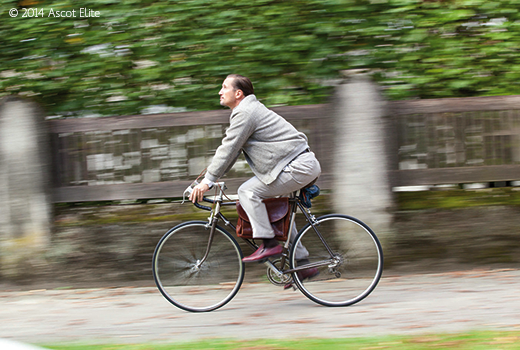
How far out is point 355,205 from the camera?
570 cm

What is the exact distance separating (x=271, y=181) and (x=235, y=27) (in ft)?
7.10

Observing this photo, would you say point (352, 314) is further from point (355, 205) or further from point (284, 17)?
point (284, 17)

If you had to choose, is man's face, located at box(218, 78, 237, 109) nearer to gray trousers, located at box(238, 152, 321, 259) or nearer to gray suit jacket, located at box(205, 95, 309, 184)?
gray suit jacket, located at box(205, 95, 309, 184)

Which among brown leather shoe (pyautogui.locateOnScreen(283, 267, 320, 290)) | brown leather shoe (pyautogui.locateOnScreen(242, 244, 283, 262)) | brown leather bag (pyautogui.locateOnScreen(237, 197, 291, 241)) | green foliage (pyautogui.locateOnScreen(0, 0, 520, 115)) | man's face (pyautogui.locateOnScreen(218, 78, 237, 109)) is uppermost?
green foliage (pyautogui.locateOnScreen(0, 0, 520, 115))

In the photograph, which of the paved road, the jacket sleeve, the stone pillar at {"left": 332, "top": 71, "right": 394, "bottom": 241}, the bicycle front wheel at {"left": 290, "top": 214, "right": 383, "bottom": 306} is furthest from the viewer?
the stone pillar at {"left": 332, "top": 71, "right": 394, "bottom": 241}

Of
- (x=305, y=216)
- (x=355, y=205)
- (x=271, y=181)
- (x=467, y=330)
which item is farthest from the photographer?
(x=355, y=205)

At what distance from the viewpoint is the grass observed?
11.7ft

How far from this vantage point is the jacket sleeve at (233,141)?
14.6 ft

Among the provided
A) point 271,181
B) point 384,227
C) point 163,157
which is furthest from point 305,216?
point 163,157

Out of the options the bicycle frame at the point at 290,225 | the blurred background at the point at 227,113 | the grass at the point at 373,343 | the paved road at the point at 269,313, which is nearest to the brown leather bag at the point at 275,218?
the bicycle frame at the point at 290,225

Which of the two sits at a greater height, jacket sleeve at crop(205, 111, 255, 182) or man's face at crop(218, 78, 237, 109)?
man's face at crop(218, 78, 237, 109)

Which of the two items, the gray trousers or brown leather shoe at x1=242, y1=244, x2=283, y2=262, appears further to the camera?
brown leather shoe at x1=242, y1=244, x2=283, y2=262

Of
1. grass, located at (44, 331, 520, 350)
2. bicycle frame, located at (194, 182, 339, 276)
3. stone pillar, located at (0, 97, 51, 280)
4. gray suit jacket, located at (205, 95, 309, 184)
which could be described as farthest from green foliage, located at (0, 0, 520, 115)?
grass, located at (44, 331, 520, 350)

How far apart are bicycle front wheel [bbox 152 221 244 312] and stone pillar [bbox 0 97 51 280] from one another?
1791 millimetres
